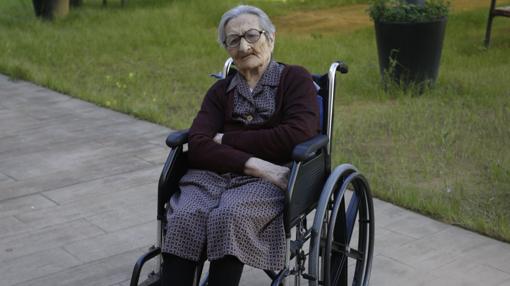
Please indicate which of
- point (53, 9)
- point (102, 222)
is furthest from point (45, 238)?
point (53, 9)

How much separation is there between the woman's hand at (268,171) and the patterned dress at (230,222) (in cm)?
2

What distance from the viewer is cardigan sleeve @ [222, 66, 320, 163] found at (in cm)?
355

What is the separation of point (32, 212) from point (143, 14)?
8762 millimetres

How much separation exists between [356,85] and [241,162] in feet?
17.3

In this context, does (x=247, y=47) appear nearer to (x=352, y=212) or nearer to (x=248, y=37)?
(x=248, y=37)

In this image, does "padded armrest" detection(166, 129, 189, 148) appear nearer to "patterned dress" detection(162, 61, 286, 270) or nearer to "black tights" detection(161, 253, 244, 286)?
"patterned dress" detection(162, 61, 286, 270)

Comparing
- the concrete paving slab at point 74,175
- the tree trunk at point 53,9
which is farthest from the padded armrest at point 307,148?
the tree trunk at point 53,9

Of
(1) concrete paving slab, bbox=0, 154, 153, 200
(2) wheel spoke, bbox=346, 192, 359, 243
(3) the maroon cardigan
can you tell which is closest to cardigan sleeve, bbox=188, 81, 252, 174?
(3) the maroon cardigan

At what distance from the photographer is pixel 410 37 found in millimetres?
8102

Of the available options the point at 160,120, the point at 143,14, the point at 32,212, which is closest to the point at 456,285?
the point at 32,212

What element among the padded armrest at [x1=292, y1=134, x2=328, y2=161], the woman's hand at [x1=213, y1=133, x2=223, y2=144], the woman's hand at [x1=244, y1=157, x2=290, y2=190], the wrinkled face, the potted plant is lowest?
the potted plant

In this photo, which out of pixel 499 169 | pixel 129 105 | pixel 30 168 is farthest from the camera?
pixel 129 105

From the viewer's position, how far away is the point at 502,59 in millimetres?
9625

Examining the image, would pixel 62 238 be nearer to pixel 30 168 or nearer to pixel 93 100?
pixel 30 168
